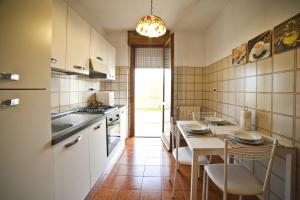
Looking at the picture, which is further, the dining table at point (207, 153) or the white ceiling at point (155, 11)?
the white ceiling at point (155, 11)

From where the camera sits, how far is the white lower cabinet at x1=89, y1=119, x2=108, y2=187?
6.15 ft

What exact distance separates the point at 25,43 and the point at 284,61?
1829 mm

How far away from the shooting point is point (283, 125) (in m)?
1.48

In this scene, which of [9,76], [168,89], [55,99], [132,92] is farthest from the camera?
[132,92]

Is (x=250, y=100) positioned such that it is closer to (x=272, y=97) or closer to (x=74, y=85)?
(x=272, y=97)

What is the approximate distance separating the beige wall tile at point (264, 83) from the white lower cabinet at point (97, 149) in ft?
5.69

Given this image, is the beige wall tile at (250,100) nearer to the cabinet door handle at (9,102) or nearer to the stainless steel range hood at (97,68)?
the stainless steel range hood at (97,68)

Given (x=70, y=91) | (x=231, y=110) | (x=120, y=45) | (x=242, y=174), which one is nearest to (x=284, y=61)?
(x=242, y=174)

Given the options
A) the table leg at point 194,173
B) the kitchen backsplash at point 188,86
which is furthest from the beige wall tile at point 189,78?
the table leg at point 194,173

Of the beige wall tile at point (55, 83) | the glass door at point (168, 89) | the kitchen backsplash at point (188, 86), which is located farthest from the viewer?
the kitchen backsplash at point (188, 86)

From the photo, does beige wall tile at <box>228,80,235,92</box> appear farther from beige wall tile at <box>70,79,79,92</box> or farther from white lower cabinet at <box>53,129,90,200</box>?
beige wall tile at <box>70,79,79,92</box>

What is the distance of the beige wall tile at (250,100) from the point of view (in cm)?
191

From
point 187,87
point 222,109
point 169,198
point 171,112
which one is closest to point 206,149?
point 169,198

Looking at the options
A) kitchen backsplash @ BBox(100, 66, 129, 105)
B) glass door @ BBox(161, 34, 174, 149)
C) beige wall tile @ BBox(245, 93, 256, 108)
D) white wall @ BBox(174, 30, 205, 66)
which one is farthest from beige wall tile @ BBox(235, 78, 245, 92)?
kitchen backsplash @ BBox(100, 66, 129, 105)
